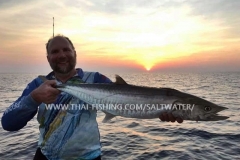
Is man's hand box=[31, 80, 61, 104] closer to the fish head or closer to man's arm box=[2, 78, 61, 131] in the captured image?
man's arm box=[2, 78, 61, 131]

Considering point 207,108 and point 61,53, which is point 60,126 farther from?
point 207,108

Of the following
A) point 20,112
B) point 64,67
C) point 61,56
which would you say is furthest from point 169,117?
point 20,112

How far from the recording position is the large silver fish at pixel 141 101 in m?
4.84

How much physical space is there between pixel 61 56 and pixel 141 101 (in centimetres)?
197

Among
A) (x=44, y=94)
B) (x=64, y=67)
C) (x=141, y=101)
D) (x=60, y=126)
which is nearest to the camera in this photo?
(x=44, y=94)

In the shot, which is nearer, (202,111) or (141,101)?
(202,111)

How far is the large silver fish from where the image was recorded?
4.84 m

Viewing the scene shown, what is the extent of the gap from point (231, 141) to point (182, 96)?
8.60m

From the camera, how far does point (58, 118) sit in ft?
16.0

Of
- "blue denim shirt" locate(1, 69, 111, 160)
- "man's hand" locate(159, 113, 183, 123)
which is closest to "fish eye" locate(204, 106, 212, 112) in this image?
"man's hand" locate(159, 113, 183, 123)

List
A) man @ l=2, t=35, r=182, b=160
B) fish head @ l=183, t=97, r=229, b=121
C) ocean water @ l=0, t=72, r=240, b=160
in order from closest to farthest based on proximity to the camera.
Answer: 1. man @ l=2, t=35, r=182, b=160
2. fish head @ l=183, t=97, r=229, b=121
3. ocean water @ l=0, t=72, r=240, b=160

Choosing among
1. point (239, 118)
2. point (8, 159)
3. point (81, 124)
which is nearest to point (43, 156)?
point (81, 124)

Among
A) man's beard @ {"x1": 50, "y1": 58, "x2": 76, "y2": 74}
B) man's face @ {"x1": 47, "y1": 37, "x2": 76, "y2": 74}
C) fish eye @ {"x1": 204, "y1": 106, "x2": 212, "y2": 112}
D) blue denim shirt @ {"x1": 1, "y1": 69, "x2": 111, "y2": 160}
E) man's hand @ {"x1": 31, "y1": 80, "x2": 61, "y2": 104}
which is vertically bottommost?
blue denim shirt @ {"x1": 1, "y1": 69, "x2": 111, "y2": 160}

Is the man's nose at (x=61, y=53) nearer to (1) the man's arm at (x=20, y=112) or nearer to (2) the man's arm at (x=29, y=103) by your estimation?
(2) the man's arm at (x=29, y=103)
